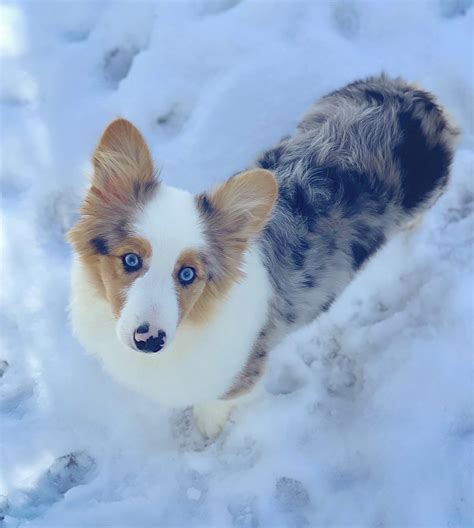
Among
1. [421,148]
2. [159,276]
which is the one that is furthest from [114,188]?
[421,148]

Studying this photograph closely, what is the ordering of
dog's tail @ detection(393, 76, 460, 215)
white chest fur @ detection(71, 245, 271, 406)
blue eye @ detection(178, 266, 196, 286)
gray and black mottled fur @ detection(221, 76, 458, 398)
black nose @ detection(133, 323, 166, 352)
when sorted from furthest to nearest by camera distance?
1. dog's tail @ detection(393, 76, 460, 215)
2. gray and black mottled fur @ detection(221, 76, 458, 398)
3. white chest fur @ detection(71, 245, 271, 406)
4. blue eye @ detection(178, 266, 196, 286)
5. black nose @ detection(133, 323, 166, 352)

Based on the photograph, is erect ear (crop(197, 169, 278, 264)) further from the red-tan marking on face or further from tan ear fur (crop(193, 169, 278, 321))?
the red-tan marking on face

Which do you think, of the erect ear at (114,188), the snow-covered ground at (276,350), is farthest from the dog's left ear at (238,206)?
the snow-covered ground at (276,350)

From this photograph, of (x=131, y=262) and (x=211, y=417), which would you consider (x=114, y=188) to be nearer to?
(x=131, y=262)

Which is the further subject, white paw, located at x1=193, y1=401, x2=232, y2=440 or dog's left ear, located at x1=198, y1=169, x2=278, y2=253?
white paw, located at x1=193, y1=401, x2=232, y2=440

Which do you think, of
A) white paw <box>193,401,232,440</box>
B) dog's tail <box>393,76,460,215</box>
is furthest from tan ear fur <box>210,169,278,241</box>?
white paw <box>193,401,232,440</box>

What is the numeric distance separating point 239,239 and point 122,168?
0.51m

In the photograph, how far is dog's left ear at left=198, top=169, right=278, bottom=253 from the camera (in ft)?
7.19

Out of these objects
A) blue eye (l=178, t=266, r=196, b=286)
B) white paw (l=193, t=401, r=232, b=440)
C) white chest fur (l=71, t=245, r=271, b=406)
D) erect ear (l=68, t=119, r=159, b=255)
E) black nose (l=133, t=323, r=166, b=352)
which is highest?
erect ear (l=68, t=119, r=159, b=255)

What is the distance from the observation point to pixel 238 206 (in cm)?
226

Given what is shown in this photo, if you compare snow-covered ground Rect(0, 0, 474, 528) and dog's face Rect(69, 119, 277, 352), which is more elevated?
dog's face Rect(69, 119, 277, 352)

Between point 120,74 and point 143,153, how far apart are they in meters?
1.91

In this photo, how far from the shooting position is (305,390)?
10.5 feet

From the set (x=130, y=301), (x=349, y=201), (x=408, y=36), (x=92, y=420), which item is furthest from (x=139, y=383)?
(x=408, y=36)
